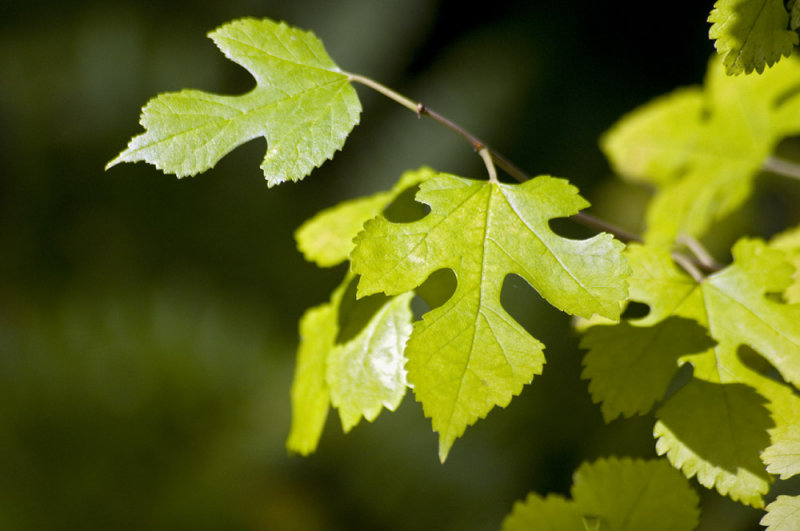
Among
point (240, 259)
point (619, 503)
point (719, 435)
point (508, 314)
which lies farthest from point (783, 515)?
point (240, 259)

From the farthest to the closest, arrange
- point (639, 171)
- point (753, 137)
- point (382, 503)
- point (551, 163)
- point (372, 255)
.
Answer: point (551, 163) → point (382, 503) → point (639, 171) → point (753, 137) → point (372, 255)

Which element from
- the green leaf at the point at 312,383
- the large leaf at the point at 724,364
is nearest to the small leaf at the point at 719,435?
the large leaf at the point at 724,364

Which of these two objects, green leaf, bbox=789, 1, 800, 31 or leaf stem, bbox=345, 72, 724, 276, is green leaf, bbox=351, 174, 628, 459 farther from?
green leaf, bbox=789, 1, 800, 31

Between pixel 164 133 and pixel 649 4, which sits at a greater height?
pixel 164 133

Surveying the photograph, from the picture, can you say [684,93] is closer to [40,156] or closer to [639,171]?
[639,171]

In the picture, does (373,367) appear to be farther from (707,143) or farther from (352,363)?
(707,143)

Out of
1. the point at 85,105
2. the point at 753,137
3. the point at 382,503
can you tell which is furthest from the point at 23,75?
the point at 753,137

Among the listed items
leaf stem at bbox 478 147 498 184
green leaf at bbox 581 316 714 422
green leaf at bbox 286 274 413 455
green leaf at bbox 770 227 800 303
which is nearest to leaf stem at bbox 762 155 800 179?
green leaf at bbox 770 227 800 303
